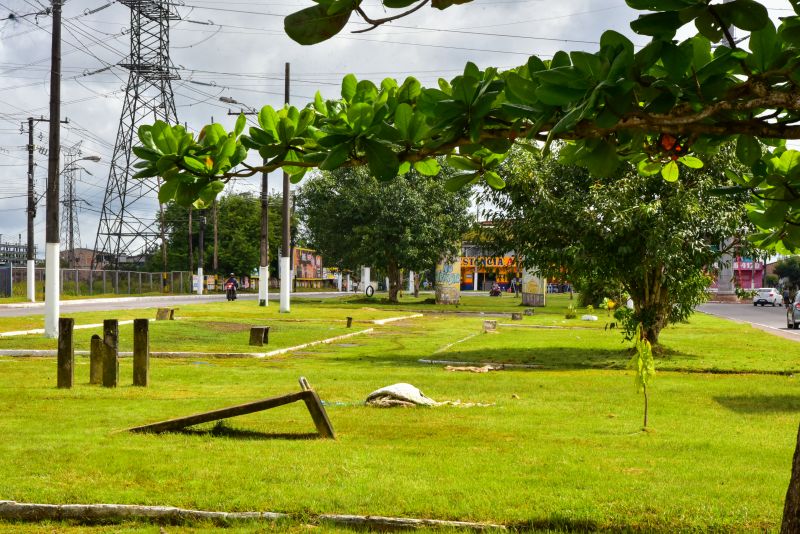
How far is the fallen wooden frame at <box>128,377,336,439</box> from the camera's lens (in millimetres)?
8156

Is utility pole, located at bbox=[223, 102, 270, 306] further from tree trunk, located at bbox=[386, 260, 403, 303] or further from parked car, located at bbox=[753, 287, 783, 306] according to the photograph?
parked car, located at bbox=[753, 287, 783, 306]

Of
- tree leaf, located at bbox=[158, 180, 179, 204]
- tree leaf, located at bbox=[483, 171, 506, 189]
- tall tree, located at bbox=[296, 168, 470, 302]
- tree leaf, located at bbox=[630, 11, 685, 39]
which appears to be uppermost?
tall tree, located at bbox=[296, 168, 470, 302]

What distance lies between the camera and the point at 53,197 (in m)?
20.9

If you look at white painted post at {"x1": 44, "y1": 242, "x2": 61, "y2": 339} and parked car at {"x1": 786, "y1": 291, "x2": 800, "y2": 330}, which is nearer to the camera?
white painted post at {"x1": 44, "y1": 242, "x2": 61, "y2": 339}

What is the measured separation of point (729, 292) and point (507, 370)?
70655 millimetres

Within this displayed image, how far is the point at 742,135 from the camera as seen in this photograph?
119 inches

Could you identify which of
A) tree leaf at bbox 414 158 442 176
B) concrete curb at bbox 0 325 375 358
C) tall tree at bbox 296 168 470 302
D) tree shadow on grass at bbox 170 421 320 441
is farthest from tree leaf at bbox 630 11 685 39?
tall tree at bbox 296 168 470 302

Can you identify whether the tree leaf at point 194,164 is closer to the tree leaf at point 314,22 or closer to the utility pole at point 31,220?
the tree leaf at point 314,22

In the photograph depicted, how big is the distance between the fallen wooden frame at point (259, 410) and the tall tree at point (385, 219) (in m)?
42.6

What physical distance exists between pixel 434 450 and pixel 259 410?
172 cm

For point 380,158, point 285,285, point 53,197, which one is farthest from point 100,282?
point 380,158

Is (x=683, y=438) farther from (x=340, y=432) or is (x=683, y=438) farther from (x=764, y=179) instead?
(x=764, y=179)

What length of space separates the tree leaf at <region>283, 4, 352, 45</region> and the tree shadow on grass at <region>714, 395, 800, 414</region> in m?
10.1

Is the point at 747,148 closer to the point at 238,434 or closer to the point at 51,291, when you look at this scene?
the point at 238,434
